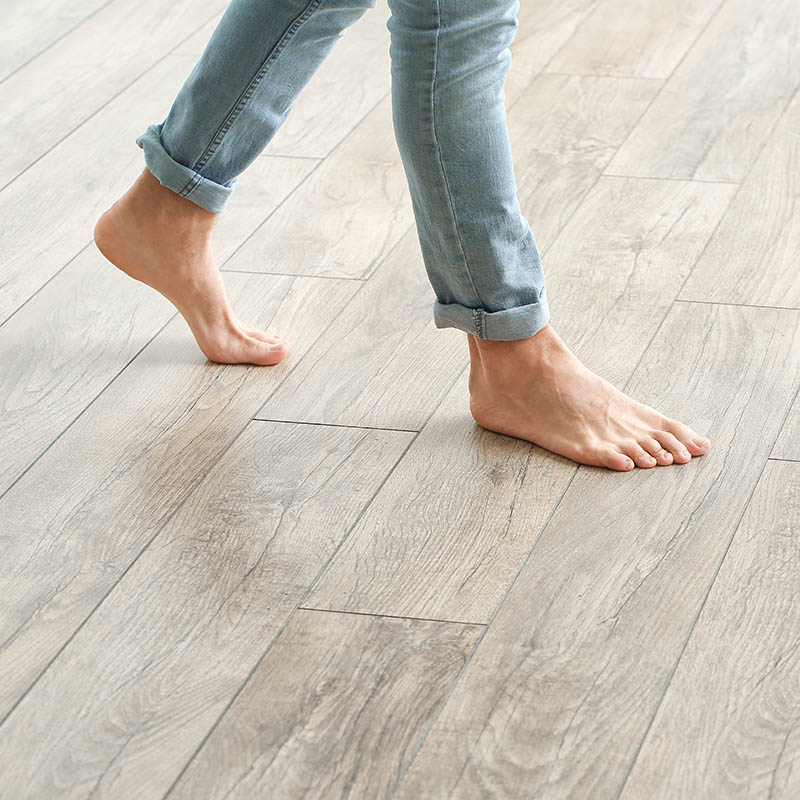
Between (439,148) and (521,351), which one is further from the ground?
(439,148)

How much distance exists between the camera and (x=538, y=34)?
8.16ft

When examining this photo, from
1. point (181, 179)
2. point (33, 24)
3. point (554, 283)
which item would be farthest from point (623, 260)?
point (33, 24)

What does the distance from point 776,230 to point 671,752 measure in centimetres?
99

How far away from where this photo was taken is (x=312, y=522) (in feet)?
4.16

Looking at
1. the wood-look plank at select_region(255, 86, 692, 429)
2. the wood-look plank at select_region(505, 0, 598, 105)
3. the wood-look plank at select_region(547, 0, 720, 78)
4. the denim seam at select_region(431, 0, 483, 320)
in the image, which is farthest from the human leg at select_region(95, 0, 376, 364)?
the wood-look plank at select_region(547, 0, 720, 78)

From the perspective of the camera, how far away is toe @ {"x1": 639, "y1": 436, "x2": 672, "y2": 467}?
1.32 m

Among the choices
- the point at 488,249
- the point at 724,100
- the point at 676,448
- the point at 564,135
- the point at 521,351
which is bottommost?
the point at 724,100

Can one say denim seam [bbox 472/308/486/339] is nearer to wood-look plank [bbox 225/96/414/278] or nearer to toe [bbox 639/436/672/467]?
toe [bbox 639/436/672/467]

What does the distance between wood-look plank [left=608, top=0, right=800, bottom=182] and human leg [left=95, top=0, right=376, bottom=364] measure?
711 mm

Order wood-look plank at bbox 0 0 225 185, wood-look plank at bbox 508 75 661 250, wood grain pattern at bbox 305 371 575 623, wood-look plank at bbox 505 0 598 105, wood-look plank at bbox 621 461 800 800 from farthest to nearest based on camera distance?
wood-look plank at bbox 505 0 598 105 → wood-look plank at bbox 0 0 225 185 → wood-look plank at bbox 508 75 661 250 → wood grain pattern at bbox 305 371 575 623 → wood-look plank at bbox 621 461 800 800

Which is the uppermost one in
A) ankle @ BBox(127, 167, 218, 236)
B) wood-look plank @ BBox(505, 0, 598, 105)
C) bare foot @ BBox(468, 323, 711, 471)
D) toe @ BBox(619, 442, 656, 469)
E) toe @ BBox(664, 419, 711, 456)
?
ankle @ BBox(127, 167, 218, 236)

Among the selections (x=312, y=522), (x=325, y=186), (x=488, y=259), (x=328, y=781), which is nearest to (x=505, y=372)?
(x=488, y=259)

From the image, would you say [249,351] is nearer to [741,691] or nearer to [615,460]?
[615,460]

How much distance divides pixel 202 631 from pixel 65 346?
578 millimetres
